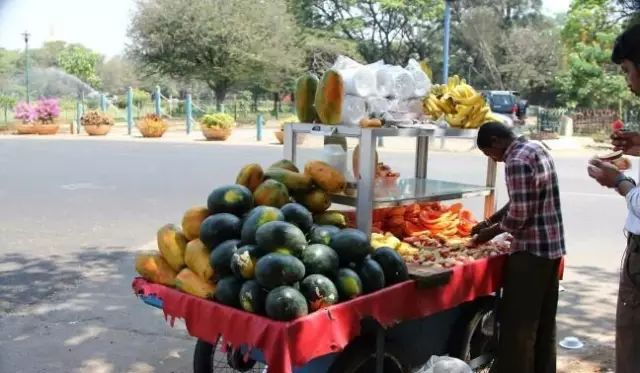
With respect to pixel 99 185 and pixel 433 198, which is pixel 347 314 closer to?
pixel 433 198

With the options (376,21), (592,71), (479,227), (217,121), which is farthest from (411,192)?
(376,21)

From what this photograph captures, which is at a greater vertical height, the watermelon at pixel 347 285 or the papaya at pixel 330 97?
the papaya at pixel 330 97

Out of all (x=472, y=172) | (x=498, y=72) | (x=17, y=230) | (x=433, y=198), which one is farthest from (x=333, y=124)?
(x=498, y=72)

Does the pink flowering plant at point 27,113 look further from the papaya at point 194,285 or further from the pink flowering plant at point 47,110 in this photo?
the papaya at point 194,285

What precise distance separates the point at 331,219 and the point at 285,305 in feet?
2.76

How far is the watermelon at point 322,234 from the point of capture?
291 cm

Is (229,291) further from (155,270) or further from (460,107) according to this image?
(460,107)

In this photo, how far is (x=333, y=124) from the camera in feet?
11.4

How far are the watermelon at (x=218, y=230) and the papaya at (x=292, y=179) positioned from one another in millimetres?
399

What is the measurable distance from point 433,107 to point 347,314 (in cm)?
168

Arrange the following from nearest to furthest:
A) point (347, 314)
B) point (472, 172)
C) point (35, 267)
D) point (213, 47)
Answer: point (347, 314)
point (35, 267)
point (472, 172)
point (213, 47)

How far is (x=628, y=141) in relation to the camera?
2869 mm

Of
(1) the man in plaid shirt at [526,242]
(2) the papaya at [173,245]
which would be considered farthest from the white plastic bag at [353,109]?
(2) the papaya at [173,245]

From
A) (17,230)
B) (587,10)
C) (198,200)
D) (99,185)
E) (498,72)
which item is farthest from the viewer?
(498,72)
